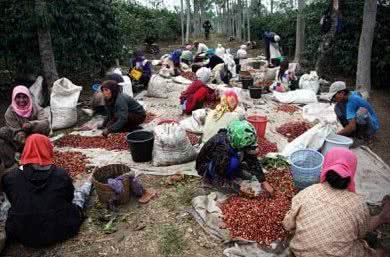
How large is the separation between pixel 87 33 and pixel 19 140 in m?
4.63

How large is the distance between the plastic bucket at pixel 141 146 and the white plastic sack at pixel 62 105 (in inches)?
76.7

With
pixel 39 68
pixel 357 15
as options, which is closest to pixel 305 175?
pixel 39 68

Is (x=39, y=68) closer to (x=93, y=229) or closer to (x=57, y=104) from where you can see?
(x=57, y=104)

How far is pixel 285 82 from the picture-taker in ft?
28.8

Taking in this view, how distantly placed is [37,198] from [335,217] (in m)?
2.40

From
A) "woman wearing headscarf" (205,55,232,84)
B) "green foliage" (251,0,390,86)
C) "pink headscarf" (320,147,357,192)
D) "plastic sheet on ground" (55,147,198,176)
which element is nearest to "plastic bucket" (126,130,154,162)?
"plastic sheet on ground" (55,147,198,176)

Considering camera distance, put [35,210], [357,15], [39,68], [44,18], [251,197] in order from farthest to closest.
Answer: [357,15]
[39,68]
[44,18]
[251,197]
[35,210]

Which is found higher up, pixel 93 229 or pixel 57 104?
pixel 57 104

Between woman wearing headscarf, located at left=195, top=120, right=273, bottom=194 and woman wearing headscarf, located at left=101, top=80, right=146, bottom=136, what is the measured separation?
1976 mm

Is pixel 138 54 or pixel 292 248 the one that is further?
pixel 138 54

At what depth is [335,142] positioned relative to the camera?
455 cm

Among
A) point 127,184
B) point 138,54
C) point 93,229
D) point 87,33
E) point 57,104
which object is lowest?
point 93,229

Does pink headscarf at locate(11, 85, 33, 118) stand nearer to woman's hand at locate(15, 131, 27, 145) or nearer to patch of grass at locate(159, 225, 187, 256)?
woman's hand at locate(15, 131, 27, 145)

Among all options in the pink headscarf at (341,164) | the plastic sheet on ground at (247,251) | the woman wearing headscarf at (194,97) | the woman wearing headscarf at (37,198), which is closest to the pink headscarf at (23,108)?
the woman wearing headscarf at (37,198)
